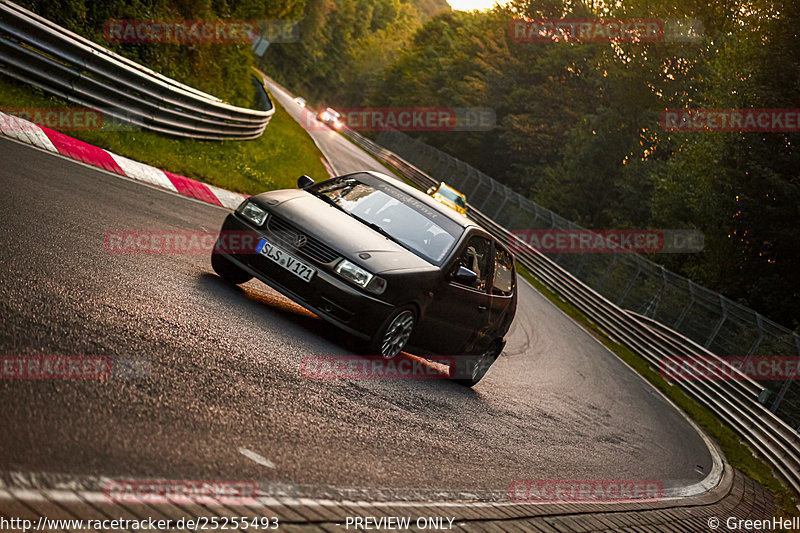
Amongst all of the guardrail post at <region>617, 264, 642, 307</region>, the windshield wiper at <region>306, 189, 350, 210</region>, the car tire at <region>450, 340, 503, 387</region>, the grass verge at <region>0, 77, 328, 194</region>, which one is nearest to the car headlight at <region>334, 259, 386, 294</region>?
the windshield wiper at <region>306, 189, 350, 210</region>

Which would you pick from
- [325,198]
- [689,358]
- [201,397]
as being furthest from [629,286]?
[201,397]

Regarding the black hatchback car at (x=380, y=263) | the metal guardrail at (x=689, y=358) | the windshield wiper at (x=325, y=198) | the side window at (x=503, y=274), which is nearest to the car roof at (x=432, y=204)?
the black hatchback car at (x=380, y=263)

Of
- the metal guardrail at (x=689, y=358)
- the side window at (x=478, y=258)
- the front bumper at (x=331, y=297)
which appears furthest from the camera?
the metal guardrail at (x=689, y=358)

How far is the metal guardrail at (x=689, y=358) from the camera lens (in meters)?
15.8

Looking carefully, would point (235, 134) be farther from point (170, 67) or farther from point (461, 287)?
point (461, 287)

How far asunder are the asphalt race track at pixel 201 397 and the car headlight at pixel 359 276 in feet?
2.24

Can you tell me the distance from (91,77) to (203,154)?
469cm

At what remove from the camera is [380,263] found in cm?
766

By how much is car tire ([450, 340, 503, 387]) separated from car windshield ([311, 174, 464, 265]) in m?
1.49

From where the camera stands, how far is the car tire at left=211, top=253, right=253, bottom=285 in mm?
8180

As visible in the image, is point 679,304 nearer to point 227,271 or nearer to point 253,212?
point 227,271

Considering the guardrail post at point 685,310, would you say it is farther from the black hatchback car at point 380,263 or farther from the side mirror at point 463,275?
the side mirror at point 463,275

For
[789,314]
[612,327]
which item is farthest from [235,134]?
[789,314]

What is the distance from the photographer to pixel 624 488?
8.23m
